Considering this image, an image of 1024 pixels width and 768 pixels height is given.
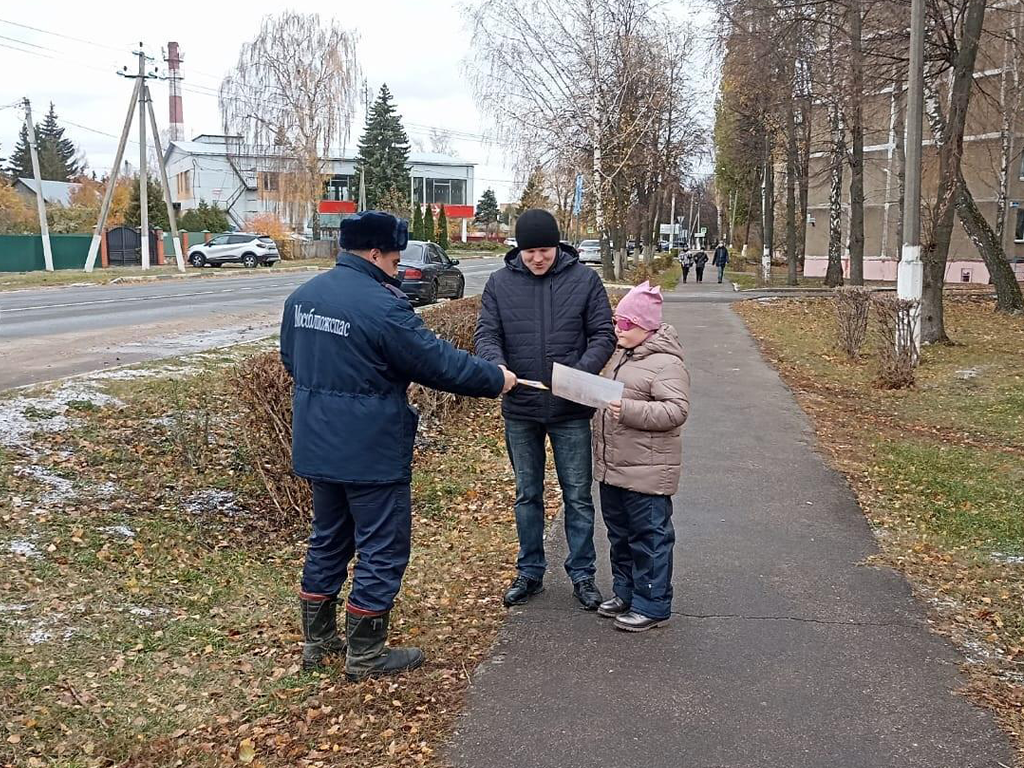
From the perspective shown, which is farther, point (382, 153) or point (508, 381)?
point (382, 153)

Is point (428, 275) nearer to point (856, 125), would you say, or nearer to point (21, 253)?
point (856, 125)

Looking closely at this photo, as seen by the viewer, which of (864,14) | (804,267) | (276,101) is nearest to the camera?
(864,14)

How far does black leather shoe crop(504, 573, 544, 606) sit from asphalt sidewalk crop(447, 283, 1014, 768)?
57mm

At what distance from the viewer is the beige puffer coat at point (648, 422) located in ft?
14.4

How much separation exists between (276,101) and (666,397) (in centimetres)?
5575

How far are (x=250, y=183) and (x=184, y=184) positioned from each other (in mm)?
8379

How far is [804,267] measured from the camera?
47531mm

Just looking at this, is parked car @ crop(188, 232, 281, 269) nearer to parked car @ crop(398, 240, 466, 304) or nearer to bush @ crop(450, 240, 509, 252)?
parked car @ crop(398, 240, 466, 304)

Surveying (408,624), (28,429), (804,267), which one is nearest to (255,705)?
(408,624)

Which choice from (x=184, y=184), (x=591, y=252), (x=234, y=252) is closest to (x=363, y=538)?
(x=234, y=252)

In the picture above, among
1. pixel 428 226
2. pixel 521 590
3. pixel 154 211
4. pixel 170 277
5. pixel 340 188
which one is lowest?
pixel 521 590

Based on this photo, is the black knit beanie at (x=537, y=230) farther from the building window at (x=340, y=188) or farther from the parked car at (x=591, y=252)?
the building window at (x=340, y=188)

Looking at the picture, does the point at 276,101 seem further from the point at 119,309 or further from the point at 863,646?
the point at 863,646

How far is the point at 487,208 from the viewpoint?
356 feet
